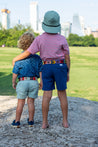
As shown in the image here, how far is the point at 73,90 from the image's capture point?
25.7ft

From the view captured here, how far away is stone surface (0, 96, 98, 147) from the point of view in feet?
9.32

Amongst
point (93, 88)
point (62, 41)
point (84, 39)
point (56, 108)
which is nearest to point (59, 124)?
point (56, 108)

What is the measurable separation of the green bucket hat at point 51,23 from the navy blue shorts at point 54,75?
48 cm

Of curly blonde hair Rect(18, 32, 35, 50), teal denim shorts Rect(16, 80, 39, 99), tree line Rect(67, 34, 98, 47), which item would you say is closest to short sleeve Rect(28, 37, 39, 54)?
curly blonde hair Rect(18, 32, 35, 50)

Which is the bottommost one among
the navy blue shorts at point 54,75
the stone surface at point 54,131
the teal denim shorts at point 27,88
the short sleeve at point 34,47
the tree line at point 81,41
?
the tree line at point 81,41

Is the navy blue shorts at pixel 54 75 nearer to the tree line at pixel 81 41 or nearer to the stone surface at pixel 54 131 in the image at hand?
the stone surface at pixel 54 131

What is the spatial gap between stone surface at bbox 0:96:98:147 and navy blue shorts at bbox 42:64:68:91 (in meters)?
0.60

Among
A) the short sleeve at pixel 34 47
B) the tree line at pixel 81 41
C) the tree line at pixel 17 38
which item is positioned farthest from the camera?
the tree line at pixel 81 41

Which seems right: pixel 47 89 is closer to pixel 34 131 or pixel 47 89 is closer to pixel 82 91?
pixel 34 131

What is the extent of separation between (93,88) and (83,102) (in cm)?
325

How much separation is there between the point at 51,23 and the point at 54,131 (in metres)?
1.47

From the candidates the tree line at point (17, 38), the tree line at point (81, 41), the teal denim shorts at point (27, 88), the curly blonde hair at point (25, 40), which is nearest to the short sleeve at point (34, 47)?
the curly blonde hair at point (25, 40)

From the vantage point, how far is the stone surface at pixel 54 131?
112 inches

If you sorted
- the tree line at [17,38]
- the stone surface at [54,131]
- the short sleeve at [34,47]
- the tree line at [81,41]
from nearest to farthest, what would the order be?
1. the stone surface at [54,131]
2. the short sleeve at [34,47]
3. the tree line at [17,38]
4. the tree line at [81,41]
